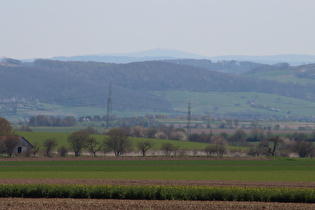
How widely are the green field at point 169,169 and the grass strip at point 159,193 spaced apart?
13.3m

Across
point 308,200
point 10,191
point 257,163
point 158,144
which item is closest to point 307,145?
point 257,163

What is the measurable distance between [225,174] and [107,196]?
21.9m

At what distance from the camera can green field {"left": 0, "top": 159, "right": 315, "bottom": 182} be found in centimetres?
5103

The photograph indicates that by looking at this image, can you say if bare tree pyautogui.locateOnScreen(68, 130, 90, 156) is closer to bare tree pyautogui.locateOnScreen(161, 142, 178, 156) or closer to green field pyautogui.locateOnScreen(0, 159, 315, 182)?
green field pyautogui.locateOnScreen(0, 159, 315, 182)

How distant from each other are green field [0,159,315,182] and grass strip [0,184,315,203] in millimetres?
13344

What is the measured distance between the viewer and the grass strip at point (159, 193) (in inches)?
1375

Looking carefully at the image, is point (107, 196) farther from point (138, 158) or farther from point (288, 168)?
point (138, 158)

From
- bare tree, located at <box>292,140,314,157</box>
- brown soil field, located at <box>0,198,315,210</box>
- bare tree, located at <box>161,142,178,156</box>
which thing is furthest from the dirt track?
bare tree, located at <box>292,140,314,157</box>

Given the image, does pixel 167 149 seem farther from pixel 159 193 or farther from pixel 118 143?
pixel 159 193

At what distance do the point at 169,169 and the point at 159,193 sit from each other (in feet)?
82.0

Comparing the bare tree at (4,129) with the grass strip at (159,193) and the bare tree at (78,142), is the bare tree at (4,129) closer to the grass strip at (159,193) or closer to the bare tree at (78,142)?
the bare tree at (78,142)

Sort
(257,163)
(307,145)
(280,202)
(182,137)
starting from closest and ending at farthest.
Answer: (280,202), (257,163), (307,145), (182,137)

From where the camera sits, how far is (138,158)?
7500 centimetres

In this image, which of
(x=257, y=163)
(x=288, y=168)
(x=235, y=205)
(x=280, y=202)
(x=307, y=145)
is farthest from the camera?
(x=307, y=145)
